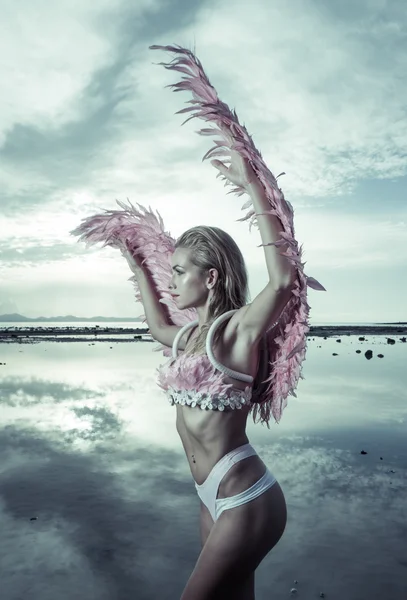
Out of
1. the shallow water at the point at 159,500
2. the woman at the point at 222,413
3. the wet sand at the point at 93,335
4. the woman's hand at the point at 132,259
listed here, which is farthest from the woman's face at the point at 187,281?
the wet sand at the point at 93,335

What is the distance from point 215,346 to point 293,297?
1.35 ft

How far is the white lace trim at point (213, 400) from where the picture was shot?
236 cm

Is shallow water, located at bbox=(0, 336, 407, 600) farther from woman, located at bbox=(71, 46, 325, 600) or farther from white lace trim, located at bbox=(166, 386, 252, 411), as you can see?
white lace trim, located at bbox=(166, 386, 252, 411)

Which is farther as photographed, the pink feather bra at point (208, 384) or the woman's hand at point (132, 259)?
the woman's hand at point (132, 259)

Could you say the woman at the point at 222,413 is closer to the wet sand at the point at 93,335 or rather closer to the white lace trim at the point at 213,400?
the white lace trim at the point at 213,400

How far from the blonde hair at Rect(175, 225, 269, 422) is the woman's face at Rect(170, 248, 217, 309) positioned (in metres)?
0.03

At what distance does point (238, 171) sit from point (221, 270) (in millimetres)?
474

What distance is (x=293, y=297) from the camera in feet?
Result: 8.14

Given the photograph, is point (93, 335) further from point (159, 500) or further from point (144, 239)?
point (144, 239)

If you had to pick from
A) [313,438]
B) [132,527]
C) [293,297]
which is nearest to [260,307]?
[293,297]

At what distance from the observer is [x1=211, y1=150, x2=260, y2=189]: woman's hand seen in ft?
7.64

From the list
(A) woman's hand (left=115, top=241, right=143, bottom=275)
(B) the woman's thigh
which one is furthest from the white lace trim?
(A) woman's hand (left=115, top=241, right=143, bottom=275)

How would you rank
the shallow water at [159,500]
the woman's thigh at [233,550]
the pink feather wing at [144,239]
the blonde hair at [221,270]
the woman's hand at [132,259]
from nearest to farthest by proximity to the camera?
the woman's thigh at [233,550] → the blonde hair at [221,270] → the pink feather wing at [144,239] → the woman's hand at [132,259] → the shallow water at [159,500]

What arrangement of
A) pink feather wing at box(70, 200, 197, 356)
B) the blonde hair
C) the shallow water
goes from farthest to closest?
the shallow water → pink feather wing at box(70, 200, 197, 356) → the blonde hair
